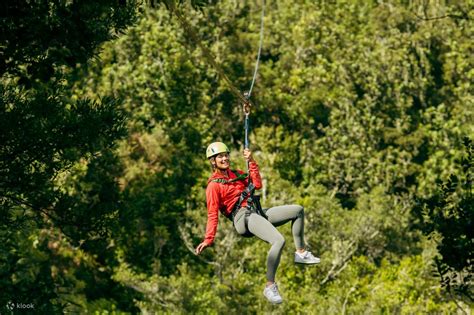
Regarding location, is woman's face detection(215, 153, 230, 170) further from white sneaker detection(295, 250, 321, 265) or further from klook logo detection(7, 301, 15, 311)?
klook logo detection(7, 301, 15, 311)

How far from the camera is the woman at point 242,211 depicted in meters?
10.4

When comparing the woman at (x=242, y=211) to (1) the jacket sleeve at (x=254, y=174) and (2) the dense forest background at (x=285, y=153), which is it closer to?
(1) the jacket sleeve at (x=254, y=174)

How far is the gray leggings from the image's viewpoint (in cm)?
1037

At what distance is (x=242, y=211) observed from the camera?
414 inches

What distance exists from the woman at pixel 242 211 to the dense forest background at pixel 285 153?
64.3 ft

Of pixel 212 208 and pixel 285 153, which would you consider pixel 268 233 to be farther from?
pixel 285 153

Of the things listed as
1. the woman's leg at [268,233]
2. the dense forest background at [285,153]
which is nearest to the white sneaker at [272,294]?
the woman's leg at [268,233]

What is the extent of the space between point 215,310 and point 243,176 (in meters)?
21.7

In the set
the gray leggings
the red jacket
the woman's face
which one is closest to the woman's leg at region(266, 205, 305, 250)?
the gray leggings

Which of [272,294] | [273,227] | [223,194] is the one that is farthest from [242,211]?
[272,294]

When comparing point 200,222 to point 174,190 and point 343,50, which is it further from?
point 343,50

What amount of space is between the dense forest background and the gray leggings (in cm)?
1957

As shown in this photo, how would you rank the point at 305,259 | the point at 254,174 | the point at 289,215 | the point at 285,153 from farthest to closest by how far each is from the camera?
the point at 285,153
the point at 305,259
the point at 289,215
the point at 254,174

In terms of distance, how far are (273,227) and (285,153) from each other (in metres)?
32.3
